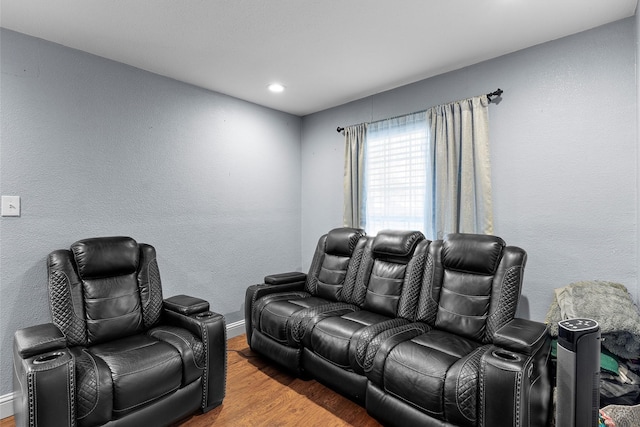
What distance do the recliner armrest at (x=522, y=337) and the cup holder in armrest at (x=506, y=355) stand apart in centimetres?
4

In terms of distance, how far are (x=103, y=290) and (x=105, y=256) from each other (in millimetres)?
239

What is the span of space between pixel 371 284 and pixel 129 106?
8.46 feet

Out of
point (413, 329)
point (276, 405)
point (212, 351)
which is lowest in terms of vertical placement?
point (276, 405)

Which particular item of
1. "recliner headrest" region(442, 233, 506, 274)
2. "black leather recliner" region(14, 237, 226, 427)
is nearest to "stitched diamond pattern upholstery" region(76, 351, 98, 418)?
"black leather recliner" region(14, 237, 226, 427)

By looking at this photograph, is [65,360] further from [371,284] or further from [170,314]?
[371,284]

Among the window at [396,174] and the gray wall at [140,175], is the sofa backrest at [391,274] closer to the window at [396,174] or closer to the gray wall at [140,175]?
the window at [396,174]

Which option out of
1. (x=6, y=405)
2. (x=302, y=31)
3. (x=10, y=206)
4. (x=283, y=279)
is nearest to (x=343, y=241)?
(x=283, y=279)

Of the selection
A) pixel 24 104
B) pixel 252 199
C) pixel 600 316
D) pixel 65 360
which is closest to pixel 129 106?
pixel 24 104

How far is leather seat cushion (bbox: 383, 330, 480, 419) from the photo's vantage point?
1.73 meters

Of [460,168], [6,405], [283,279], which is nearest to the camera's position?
[6,405]

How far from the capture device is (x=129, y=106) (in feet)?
9.21

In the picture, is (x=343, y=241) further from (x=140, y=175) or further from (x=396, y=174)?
(x=140, y=175)

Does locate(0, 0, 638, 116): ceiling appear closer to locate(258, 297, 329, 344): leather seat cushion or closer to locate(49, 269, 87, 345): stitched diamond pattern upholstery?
locate(49, 269, 87, 345): stitched diamond pattern upholstery

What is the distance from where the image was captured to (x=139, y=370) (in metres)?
1.87
